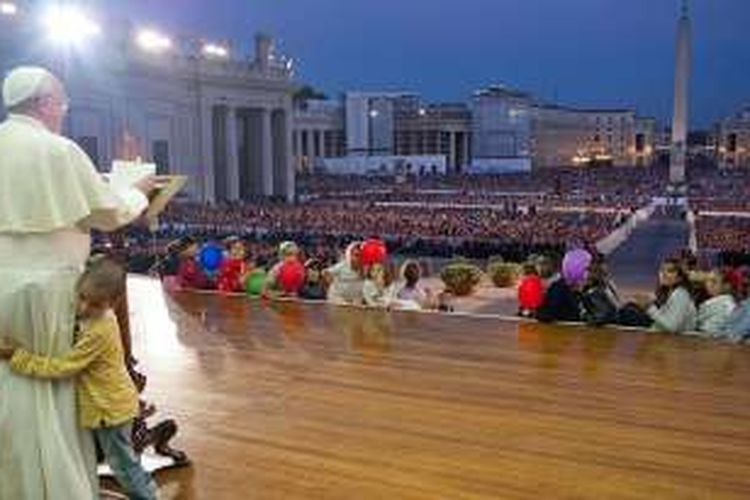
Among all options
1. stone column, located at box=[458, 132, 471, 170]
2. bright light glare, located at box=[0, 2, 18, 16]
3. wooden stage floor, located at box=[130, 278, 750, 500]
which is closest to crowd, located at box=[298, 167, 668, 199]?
stone column, located at box=[458, 132, 471, 170]

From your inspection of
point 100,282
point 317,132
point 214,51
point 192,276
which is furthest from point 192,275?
point 317,132

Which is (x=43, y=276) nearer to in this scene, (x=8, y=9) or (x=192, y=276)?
(x=192, y=276)

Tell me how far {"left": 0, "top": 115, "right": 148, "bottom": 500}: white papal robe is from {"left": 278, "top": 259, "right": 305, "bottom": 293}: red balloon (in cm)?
699

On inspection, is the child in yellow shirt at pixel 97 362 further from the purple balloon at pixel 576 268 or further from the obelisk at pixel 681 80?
the obelisk at pixel 681 80

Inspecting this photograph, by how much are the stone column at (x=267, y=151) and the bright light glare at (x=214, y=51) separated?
4.06 m

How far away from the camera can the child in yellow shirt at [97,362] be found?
10.3 ft

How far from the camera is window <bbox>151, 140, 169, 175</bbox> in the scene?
143ft

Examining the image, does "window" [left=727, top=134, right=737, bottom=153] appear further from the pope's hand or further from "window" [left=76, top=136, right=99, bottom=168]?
the pope's hand

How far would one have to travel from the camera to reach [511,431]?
17.3 ft

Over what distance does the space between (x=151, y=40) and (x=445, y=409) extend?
38.1 metres

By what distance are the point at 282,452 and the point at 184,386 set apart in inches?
63.9

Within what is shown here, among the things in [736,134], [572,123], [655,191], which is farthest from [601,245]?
[736,134]

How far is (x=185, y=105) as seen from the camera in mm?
45562

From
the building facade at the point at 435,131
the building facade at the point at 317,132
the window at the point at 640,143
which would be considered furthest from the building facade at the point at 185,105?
the window at the point at 640,143
